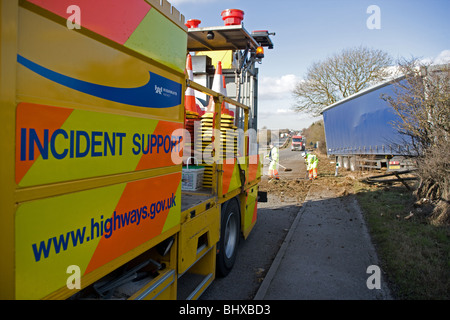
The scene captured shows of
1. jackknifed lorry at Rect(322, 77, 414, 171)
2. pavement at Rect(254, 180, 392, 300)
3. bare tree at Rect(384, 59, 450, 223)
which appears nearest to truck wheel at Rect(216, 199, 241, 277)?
pavement at Rect(254, 180, 392, 300)

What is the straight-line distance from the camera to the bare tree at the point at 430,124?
659cm

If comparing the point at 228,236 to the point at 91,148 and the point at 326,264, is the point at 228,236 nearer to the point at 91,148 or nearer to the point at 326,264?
the point at 326,264

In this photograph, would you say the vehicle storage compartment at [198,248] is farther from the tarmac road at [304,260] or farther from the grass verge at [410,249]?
the grass verge at [410,249]

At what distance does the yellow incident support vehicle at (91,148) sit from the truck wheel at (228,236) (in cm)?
128

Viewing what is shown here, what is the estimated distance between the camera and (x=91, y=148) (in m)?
1.89

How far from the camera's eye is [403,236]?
5750 millimetres

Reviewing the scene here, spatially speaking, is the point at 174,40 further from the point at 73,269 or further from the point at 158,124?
the point at 73,269

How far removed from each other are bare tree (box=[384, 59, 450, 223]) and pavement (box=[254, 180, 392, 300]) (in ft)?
5.43

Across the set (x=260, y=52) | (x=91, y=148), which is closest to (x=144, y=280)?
(x=91, y=148)

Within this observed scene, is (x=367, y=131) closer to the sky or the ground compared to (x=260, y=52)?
closer to the ground

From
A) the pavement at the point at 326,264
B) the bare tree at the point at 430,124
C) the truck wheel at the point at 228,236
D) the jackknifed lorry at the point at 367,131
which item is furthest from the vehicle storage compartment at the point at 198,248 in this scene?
the jackknifed lorry at the point at 367,131

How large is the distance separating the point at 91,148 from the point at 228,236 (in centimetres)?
344

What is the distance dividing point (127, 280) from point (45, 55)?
5.90 ft
